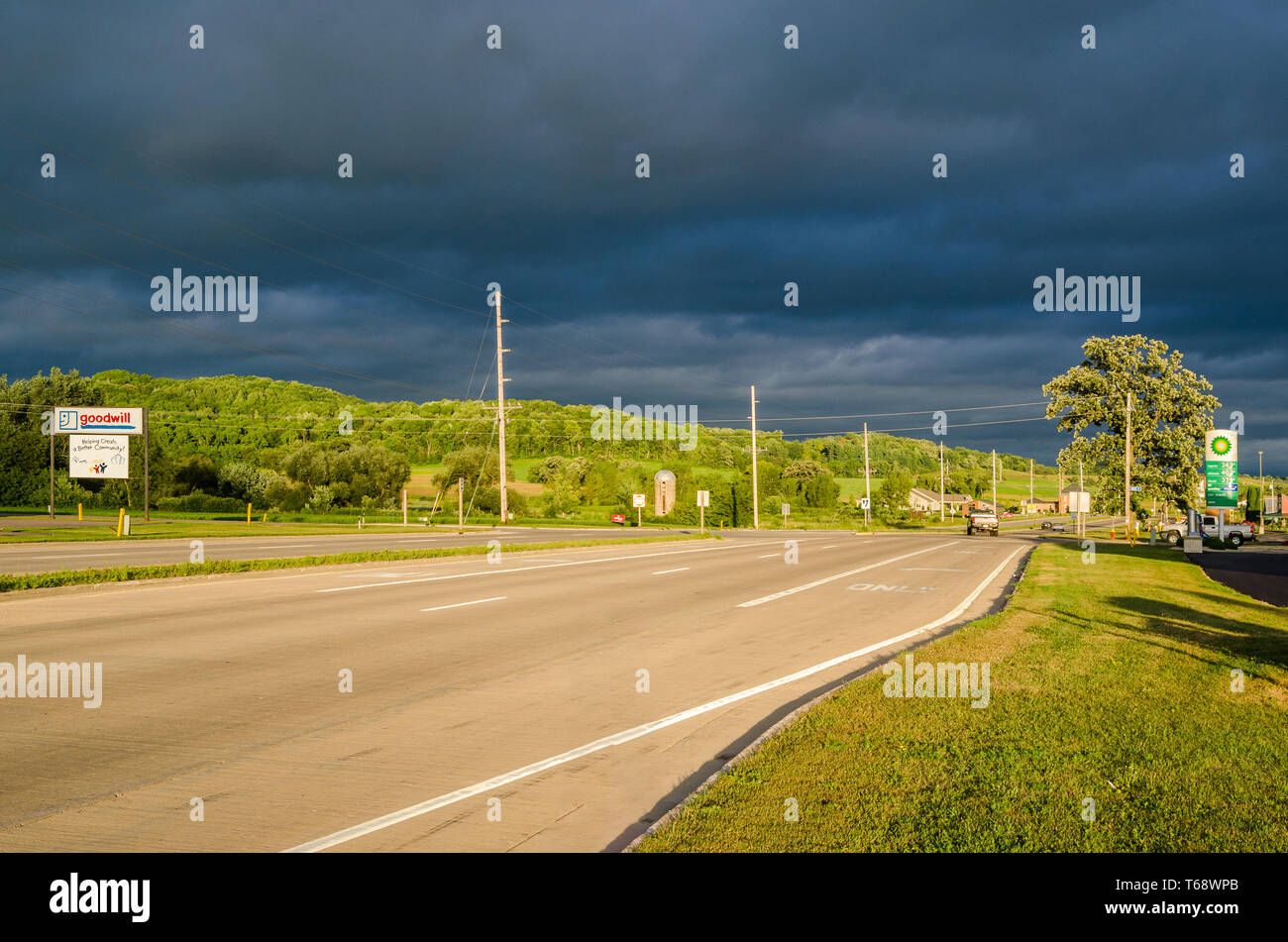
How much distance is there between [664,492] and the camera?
284ft

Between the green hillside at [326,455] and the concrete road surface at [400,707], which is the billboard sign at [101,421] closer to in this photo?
the green hillside at [326,455]

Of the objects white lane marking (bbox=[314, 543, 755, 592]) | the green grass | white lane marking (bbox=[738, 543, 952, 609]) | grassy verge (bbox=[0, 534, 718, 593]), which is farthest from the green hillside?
white lane marking (bbox=[738, 543, 952, 609])

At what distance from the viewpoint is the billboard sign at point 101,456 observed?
1823 inches

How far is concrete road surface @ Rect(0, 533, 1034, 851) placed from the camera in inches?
204

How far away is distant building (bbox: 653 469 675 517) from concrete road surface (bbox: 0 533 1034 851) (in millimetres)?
67468

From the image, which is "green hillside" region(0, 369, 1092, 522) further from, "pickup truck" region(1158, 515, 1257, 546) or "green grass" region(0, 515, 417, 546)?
"pickup truck" region(1158, 515, 1257, 546)

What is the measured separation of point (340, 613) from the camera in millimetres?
14305

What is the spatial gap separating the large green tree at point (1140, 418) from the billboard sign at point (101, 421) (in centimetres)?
5610

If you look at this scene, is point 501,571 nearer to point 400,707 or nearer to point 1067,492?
point 400,707

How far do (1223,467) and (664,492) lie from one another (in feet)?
164
